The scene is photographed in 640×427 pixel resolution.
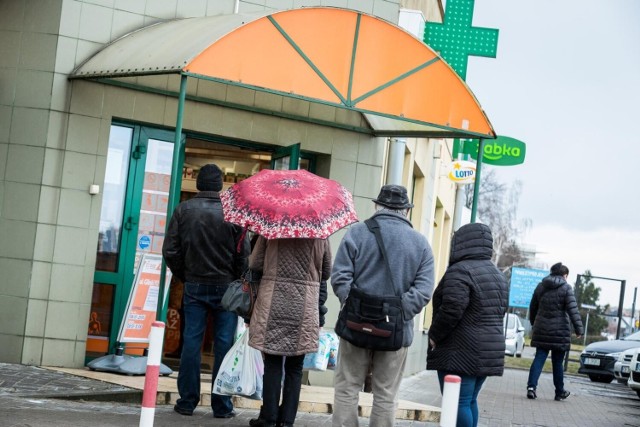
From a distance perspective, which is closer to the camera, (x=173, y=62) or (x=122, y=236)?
(x=173, y=62)

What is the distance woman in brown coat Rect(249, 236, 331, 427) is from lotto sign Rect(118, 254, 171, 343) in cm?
362

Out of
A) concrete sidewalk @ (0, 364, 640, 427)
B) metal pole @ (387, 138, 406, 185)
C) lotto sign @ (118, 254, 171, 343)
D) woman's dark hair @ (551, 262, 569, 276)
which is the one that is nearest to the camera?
concrete sidewalk @ (0, 364, 640, 427)

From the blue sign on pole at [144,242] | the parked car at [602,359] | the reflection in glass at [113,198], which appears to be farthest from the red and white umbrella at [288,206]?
the parked car at [602,359]

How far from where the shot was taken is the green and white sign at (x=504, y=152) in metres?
20.0

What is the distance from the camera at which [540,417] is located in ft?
44.9

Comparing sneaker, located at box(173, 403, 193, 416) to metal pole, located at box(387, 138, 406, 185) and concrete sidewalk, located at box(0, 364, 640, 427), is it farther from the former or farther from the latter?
metal pole, located at box(387, 138, 406, 185)

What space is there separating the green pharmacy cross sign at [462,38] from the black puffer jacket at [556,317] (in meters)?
3.43

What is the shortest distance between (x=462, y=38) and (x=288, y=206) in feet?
23.8

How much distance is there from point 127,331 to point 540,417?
17.0 ft

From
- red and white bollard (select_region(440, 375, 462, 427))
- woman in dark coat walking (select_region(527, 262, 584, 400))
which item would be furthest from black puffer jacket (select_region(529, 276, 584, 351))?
red and white bollard (select_region(440, 375, 462, 427))

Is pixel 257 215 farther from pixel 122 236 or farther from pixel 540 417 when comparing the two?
pixel 540 417

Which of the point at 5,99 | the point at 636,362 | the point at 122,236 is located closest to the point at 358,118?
the point at 122,236

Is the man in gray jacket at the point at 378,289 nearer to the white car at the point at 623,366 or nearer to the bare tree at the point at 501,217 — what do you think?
the white car at the point at 623,366

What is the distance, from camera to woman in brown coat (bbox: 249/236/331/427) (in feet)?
27.1
